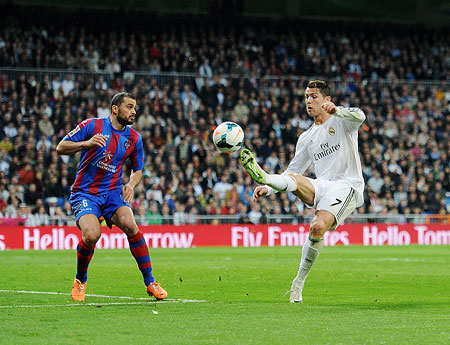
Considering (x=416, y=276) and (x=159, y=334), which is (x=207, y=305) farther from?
(x=416, y=276)

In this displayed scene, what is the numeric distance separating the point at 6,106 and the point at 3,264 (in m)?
10.1

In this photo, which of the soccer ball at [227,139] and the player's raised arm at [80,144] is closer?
the player's raised arm at [80,144]

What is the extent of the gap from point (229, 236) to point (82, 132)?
16894 mm

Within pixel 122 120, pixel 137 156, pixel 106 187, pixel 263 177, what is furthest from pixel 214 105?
pixel 263 177

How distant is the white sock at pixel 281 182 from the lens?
898 cm

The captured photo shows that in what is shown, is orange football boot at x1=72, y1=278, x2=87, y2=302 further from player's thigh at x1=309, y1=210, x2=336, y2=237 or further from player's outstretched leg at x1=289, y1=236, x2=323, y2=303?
player's thigh at x1=309, y1=210, x2=336, y2=237

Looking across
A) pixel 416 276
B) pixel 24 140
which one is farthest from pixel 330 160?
pixel 24 140

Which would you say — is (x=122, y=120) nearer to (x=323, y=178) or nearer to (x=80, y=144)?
(x=80, y=144)

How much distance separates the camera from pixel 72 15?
32.2 metres

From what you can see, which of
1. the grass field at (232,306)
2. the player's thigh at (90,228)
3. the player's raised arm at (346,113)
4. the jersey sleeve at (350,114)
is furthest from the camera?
the player's thigh at (90,228)

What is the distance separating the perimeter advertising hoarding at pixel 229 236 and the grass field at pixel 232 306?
579cm

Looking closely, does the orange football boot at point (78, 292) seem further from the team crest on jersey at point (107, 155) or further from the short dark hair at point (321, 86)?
the short dark hair at point (321, 86)

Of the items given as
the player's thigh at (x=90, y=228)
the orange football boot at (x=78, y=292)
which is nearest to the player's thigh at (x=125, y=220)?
the player's thigh at (x=90, y=228)

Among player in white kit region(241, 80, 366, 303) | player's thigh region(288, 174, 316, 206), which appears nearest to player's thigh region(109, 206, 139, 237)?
player in white kit region(241, 80, 366, 303)
